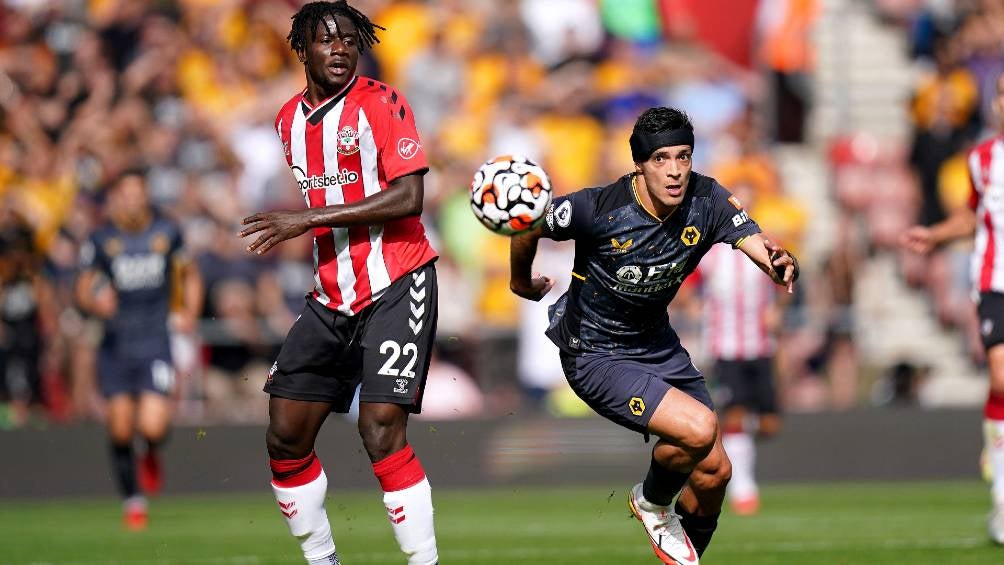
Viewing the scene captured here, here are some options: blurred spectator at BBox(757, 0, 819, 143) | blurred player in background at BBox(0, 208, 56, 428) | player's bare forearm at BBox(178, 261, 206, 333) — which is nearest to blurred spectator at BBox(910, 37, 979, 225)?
blurred spectator at BBox(757, 0, 819, 143)

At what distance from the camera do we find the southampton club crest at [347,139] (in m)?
7.61

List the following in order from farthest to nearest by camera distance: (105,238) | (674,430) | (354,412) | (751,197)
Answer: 1. (354,412)
2. (751,197)
3. (105,238)
4. (674,430)

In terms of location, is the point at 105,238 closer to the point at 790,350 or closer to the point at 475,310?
the point at 475,310

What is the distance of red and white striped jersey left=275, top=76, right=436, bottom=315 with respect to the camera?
25.0 ft

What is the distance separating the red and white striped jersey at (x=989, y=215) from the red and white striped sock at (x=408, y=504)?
176 inches

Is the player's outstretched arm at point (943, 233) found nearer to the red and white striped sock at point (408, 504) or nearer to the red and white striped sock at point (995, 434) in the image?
the red and white striped sock at point (995, 434)

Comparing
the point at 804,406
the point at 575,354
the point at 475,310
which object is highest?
the point at 575,354

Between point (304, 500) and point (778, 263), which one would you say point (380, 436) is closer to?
point (304, 500)

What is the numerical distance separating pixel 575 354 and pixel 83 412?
9394mm

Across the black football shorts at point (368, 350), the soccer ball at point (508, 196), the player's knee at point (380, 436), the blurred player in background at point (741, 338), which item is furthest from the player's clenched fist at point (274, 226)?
the blurred player in background at point (741, 338)

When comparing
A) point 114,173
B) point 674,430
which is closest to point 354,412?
point 114,173

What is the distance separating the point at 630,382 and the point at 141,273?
6.93m

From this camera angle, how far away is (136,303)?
544 inches

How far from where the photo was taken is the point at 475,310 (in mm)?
16547
